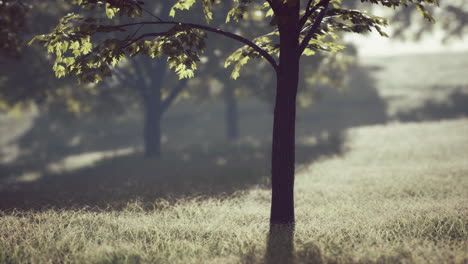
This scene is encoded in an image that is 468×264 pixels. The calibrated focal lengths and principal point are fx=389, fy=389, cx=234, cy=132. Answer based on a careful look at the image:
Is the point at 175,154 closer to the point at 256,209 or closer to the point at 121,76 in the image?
the point at 121,76

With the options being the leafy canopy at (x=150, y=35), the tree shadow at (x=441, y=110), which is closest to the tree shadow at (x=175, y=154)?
the tree shadow at (x=441, y=110)

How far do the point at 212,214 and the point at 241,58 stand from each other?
3279mm

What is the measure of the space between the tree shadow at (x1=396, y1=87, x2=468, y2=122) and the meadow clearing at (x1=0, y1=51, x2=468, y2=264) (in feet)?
27.8

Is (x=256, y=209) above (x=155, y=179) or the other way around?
above

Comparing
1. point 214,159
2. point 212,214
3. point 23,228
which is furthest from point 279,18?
point 214,159

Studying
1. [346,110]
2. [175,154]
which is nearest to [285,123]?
[175,154]

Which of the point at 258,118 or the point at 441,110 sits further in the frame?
the point at 258,118

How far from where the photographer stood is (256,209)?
340 inches

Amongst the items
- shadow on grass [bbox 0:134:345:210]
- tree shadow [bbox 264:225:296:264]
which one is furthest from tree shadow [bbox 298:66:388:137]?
tree shadow [bbox 264:225:296:264]

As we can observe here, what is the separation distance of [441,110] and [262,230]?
2803 cm

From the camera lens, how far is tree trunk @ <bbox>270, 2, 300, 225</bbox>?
22.7 feet

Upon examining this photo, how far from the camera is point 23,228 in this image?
261 inches

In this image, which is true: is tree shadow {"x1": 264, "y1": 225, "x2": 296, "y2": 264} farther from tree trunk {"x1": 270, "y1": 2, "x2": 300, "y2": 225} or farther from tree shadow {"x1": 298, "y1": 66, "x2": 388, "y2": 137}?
Answer: tree shadow {"x1": 298, "y1": 66, "x2": 388, "y2": 137}

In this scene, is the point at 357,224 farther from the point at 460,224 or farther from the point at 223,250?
the point at 223,250
